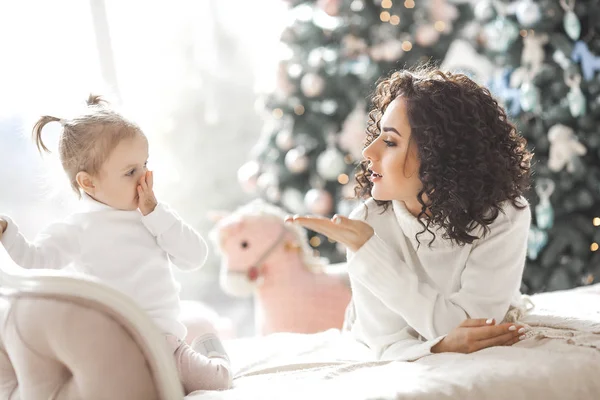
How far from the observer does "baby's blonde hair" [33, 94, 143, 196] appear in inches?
59.7

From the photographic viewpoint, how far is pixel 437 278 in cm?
170

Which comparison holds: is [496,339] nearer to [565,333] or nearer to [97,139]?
[565,333]

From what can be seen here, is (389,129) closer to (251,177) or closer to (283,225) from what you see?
(283,225)

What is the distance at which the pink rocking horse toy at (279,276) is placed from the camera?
2750 mm

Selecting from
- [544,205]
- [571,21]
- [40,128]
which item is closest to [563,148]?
[544,205]

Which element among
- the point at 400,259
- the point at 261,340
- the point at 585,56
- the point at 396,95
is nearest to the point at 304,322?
the point at 261,340

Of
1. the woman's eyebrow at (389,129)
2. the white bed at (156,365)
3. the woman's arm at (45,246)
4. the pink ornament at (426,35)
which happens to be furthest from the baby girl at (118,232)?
the pink ornament at (426,35)

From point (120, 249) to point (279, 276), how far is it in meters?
1.28

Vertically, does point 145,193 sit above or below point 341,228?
above

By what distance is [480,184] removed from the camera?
1573mm

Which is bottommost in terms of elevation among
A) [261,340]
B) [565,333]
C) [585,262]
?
[585,262]

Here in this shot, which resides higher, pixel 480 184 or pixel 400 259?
pixel 480 184

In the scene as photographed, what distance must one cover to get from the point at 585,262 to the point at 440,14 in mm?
1367

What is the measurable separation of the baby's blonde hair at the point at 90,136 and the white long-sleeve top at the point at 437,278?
0.61 m
